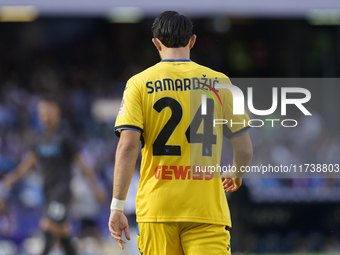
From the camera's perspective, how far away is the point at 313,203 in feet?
18.8

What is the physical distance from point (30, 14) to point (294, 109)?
410 cm

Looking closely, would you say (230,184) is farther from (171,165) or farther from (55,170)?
(55,170)

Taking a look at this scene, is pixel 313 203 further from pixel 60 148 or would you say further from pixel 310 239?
pixel 60 148

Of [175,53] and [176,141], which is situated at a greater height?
[175,53]

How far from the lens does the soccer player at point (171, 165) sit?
2.09 meters

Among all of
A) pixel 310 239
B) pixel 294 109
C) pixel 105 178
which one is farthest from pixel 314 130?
pixel 105 178

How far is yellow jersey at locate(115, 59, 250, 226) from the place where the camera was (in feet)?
6.86

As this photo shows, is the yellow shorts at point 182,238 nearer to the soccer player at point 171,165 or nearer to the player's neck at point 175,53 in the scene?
the soccer player at point 171,165

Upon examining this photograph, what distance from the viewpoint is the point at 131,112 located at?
2.11 metres

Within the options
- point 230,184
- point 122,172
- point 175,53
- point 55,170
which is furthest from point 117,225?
point 55,170

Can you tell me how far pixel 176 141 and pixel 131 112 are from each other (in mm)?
261

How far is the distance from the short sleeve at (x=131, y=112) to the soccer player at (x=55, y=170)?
312 centimetres

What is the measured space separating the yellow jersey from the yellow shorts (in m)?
0.04

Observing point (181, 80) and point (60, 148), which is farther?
point (60, 148)
